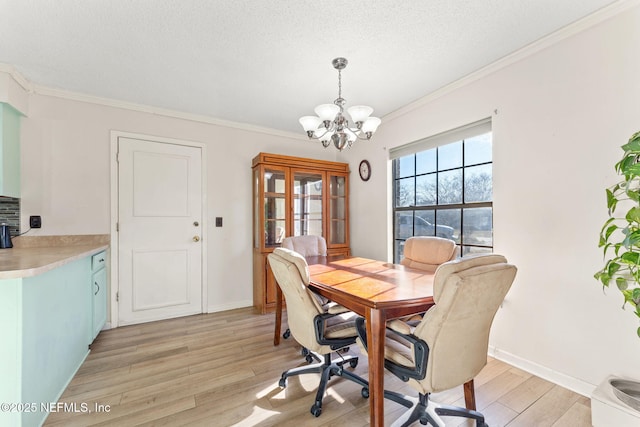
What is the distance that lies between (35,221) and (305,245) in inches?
101

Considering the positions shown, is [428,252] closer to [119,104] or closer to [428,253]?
[428,253]

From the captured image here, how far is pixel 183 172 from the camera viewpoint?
10.6ft

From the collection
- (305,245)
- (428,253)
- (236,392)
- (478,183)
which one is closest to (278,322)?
(236,392)

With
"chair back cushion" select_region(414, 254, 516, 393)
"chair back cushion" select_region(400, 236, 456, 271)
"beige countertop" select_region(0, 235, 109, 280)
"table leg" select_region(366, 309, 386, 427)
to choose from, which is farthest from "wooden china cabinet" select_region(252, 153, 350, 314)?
"chair back cushion" select_region(414, 254, 516, 393)

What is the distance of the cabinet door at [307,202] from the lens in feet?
11.9

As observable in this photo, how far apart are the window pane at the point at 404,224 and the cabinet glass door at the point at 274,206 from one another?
144cm

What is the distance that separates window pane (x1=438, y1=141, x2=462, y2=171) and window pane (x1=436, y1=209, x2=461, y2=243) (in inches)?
18.3

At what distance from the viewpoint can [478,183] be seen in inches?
99.1

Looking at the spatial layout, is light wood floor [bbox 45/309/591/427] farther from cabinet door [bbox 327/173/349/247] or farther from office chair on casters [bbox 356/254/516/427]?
cabinet door [bbox 327/173/349/247]

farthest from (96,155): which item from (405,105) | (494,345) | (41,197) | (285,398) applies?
(494,345)

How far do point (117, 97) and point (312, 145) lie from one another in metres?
2.39

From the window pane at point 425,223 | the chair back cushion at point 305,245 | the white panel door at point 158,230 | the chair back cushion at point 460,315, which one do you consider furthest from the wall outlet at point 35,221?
the window pane at point 425,223

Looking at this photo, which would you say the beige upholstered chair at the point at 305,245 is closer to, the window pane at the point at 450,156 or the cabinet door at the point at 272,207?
the cabinet door at the point at 272,207

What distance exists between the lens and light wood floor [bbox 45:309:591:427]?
1.57 m
